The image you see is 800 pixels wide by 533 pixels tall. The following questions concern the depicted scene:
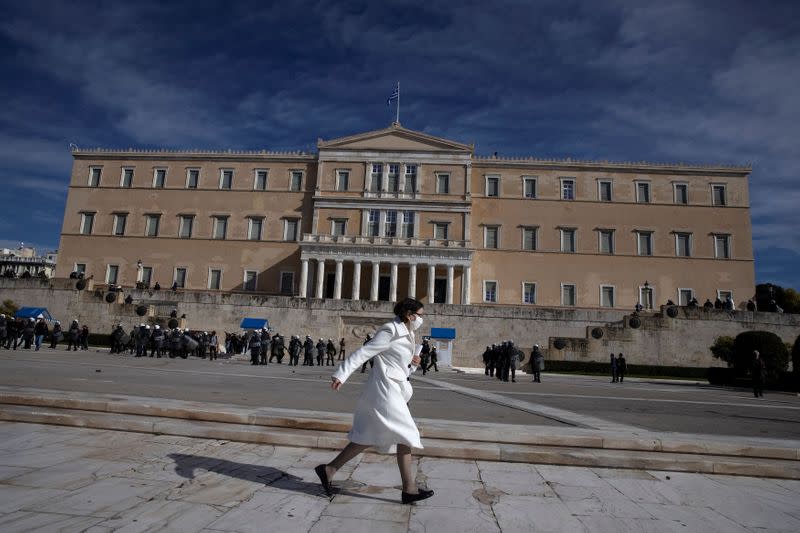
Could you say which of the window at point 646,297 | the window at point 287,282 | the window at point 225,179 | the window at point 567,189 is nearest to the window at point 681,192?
the window at point 646,297

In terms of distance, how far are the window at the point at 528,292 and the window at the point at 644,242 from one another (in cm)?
996

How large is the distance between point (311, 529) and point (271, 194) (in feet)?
154

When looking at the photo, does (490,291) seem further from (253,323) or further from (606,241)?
(253,323)

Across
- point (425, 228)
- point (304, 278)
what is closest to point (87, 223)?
point (304, 278)

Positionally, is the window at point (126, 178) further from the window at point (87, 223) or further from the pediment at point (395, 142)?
the pediment at point (395, 142)

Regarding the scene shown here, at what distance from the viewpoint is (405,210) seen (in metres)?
45.3

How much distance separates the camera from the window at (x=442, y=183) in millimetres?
45609

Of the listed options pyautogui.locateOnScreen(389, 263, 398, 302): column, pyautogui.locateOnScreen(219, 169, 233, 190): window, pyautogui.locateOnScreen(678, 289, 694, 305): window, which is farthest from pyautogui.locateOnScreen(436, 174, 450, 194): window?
pyautogui.locateOnScreen(678, 289, 694, 305): window

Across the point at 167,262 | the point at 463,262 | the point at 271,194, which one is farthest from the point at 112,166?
the point at 463,262

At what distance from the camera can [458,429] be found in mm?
6281

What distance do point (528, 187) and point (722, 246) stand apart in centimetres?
1766

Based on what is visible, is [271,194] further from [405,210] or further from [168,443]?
[168,443]

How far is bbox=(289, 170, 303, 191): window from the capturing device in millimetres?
47812

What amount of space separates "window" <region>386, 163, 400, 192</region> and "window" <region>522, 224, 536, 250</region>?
12.4 m
